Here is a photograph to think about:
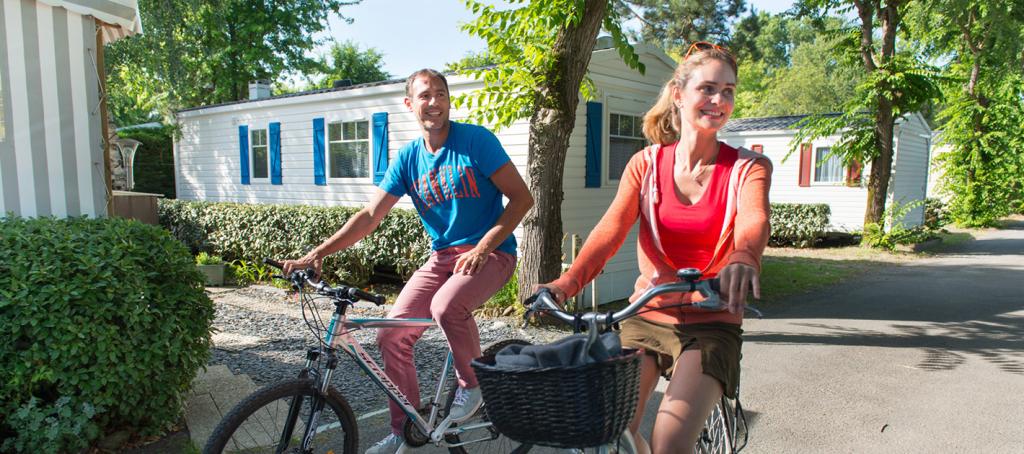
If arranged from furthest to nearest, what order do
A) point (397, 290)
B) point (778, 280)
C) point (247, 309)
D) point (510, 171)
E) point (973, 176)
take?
1. point (973, 176)
2. point (778, 280)
3. point (397, 290)
4. point (247, 309)
5. point (510, 171)

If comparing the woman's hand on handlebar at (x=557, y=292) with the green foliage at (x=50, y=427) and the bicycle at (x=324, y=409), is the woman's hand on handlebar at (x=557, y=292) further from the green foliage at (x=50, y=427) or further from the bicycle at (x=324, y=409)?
the green foliage at (x=50, y=427)

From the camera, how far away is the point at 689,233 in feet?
7.13

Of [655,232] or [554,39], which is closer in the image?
[655,232]

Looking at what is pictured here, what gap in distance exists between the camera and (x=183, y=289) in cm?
369

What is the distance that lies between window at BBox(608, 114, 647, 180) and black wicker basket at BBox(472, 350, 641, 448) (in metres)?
7.79

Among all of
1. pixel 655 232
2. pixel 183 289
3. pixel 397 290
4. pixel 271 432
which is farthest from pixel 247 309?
pixel 655 232

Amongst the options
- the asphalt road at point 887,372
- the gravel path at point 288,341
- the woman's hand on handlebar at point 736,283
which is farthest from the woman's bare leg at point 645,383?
the gravel path at point 288,341

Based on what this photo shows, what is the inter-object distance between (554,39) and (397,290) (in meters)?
4.57

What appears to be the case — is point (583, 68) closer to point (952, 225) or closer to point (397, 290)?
point (397, 290)

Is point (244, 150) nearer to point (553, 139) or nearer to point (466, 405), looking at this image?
point (553, 139)

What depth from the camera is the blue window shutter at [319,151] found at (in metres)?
11.9

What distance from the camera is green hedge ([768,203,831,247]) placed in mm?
15781

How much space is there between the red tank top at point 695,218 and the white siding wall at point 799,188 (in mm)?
15637

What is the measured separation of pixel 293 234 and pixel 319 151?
226cm
